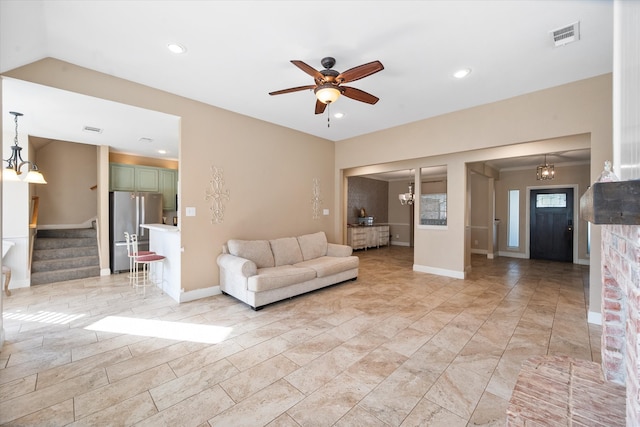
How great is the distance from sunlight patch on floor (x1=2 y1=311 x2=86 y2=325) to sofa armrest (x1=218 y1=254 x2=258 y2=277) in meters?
1.72

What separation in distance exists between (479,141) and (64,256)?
7.84 meters

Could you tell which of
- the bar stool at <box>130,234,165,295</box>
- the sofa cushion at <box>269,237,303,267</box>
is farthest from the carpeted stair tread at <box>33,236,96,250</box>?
the sofa cushion at <box>269,237,303,267</box>

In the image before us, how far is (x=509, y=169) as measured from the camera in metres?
7.55

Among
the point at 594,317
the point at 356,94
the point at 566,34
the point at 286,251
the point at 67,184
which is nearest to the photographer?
the point at 566,34

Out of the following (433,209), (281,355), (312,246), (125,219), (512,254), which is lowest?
(281,355)

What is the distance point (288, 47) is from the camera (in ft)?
8.45

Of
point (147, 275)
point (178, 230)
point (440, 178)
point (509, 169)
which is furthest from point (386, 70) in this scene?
point (509, 169)

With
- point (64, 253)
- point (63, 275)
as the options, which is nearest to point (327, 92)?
point (63, 275)

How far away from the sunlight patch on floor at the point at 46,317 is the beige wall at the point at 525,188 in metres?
9.53

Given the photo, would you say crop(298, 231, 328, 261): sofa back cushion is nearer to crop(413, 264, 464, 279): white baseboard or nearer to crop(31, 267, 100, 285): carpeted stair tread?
crop(413, 264, 464, 279): white baseboard

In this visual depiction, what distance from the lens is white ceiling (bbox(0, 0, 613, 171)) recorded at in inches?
82.4

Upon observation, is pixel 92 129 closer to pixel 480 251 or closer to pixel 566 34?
pixel 566 34

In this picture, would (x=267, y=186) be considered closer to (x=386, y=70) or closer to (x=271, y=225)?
(x=271, y=225)

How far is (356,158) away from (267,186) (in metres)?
2.09
